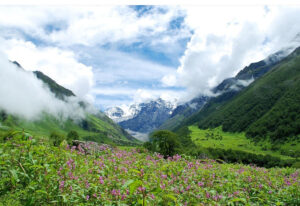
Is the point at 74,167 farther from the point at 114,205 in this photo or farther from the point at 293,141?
the point at 293,141

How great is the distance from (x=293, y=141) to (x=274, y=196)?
230 meters

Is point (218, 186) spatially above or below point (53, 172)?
below

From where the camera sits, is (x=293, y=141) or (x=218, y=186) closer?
(x=218, y=186)

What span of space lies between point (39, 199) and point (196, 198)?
5.28 m

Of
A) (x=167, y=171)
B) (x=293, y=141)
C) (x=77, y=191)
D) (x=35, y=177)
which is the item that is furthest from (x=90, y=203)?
(x=293, y=141)

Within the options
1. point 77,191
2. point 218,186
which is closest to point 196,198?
point 218,186

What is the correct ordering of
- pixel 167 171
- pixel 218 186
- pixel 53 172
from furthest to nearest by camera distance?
pixel 167 171 → pixel 218 186 → pixel 53 172

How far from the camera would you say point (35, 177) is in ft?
23.9

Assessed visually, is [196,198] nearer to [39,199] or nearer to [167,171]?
[167,171]

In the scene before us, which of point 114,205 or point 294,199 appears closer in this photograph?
point 114,205

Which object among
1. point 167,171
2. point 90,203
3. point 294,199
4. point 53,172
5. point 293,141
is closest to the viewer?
point 90,203

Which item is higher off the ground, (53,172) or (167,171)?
(53,172)

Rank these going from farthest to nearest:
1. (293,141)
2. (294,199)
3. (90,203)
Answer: (293,141) → (294,199) → (90,203)

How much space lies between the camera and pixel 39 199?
20.5ft
